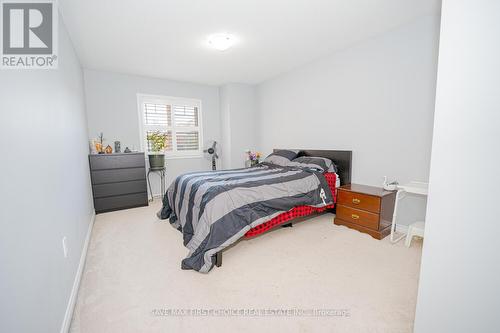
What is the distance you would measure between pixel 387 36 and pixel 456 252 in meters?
2.81

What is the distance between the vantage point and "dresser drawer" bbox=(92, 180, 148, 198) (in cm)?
355

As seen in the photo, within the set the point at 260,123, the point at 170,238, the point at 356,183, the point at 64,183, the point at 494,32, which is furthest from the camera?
the point at 260,123

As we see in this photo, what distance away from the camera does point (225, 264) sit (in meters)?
2.05

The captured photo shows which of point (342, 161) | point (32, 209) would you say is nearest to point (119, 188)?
point (32, 209)

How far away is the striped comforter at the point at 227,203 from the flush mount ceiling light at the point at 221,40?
1.72 meters

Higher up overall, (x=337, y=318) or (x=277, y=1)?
(x=277, y=1)

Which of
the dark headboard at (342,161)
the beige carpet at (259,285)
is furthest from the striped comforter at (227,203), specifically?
the dark headboard at (342,161)

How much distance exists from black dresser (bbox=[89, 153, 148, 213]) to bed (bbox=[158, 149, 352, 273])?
3.06ft

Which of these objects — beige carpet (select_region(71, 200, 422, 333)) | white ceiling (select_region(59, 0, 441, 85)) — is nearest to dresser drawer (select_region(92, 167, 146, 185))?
beige carpet (select_region(71, 200, 422, 333))

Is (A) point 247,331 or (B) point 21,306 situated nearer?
(B) point 21,306

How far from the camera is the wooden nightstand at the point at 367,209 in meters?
2.50

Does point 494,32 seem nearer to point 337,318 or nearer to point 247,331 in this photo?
point 337,318

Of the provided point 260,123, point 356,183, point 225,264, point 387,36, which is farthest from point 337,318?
point 260,123

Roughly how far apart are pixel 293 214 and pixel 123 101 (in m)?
3.76
